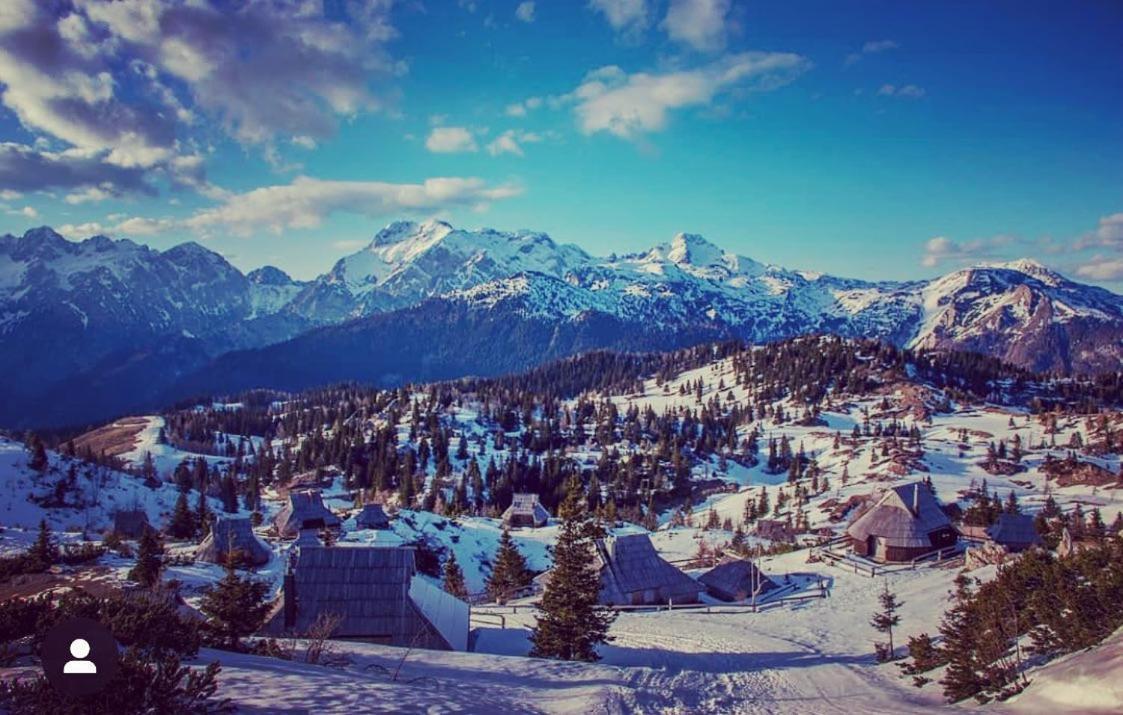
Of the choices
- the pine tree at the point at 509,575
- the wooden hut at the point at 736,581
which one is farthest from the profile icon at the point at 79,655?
the pine tree at the point at 509,575

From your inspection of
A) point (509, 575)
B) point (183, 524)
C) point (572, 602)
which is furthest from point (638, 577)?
point (183, 524)

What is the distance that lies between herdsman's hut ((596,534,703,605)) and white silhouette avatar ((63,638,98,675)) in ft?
118

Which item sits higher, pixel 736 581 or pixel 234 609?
pixel 234 609

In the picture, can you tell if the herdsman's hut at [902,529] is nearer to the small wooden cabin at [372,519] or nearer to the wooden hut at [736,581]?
the wooden hut at [736,581]

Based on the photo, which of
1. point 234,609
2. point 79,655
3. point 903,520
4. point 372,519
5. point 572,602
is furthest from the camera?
point 372,519

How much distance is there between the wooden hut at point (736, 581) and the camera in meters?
44.0

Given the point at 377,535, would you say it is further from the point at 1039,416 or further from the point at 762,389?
the point at 762,389

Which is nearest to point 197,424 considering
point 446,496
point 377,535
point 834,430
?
point 446,496

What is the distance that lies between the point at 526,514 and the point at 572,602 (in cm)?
6619

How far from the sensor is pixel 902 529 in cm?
5303

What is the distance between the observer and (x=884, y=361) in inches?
7170

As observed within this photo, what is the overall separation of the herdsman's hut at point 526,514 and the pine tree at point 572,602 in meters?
62.1

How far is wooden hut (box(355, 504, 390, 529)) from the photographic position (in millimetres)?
64500

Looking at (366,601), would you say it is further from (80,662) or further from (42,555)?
(80,662)
